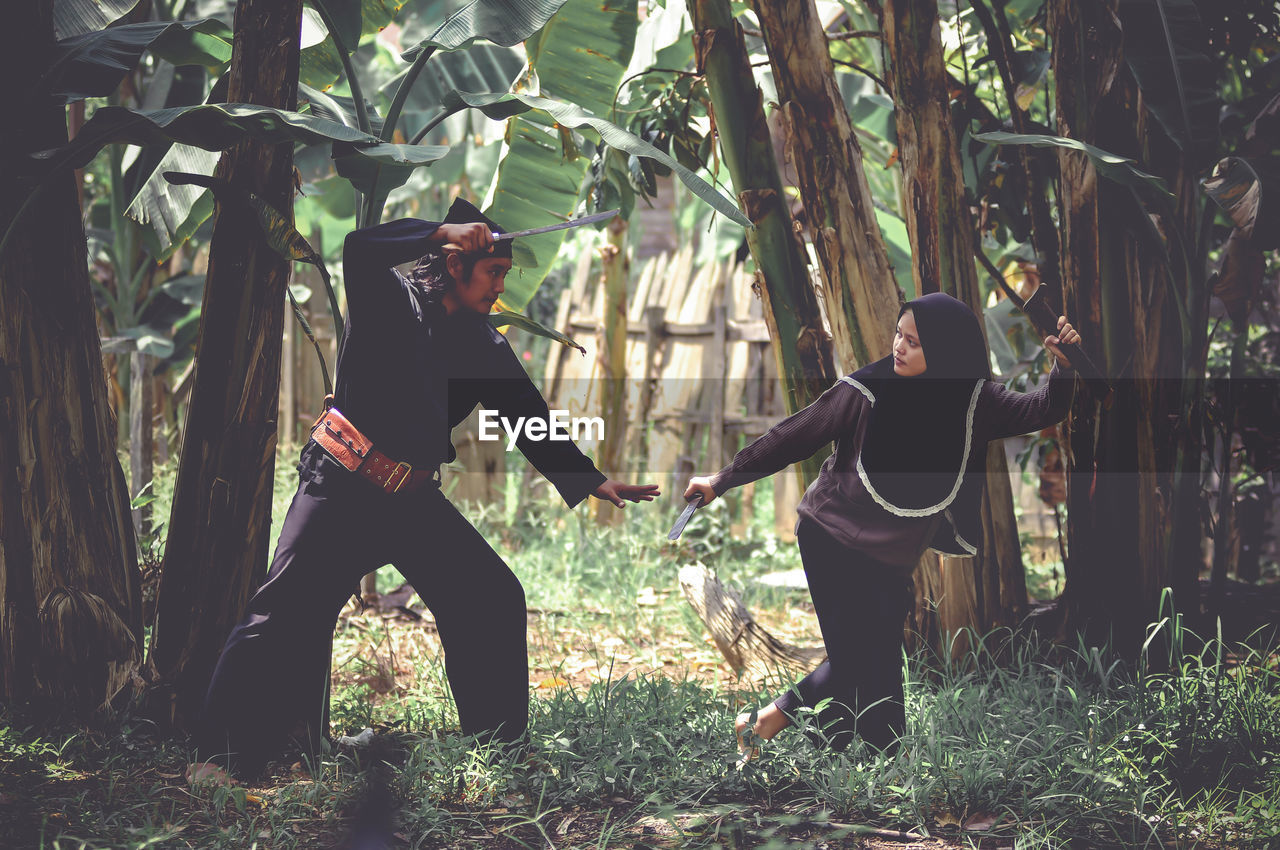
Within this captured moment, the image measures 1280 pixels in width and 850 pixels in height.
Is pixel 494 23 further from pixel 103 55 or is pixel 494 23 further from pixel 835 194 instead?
pixel 835 194

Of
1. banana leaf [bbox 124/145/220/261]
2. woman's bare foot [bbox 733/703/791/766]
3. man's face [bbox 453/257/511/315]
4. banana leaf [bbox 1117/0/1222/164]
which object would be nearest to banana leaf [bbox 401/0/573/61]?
man's face [bbox 453/257/511/315]

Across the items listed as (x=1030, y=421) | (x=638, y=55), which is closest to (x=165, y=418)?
(x=638, y=55)

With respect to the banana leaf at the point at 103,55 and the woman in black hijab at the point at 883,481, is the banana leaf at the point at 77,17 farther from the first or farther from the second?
the woman in black hijab at the point at 883,481

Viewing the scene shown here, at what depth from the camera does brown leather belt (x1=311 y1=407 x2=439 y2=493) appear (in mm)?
3184

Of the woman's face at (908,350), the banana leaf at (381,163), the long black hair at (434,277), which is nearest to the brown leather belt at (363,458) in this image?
the long black hair at (434,277)

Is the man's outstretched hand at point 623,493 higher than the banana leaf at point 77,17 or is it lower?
lower

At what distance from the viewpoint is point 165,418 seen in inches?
316

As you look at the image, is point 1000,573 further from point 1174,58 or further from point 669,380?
point 669,380

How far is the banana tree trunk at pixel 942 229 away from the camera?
410 cm

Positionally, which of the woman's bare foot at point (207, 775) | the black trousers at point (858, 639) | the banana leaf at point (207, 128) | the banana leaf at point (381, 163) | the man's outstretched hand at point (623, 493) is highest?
the banana leaf at point (207, 128)

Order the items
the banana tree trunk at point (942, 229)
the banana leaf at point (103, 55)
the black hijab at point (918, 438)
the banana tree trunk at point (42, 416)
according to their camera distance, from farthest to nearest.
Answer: the banana tree trunk at point (942, 229) < the banana tree trunk at point (42, 416) < the banana leaf at point (103, 55) < the black hijab at point (918, 438)

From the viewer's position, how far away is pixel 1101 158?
3475 mm

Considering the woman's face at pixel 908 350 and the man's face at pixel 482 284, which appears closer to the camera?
the woman's face at pixel 908 350

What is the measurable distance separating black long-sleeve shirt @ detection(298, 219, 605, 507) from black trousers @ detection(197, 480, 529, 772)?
0.14 m
